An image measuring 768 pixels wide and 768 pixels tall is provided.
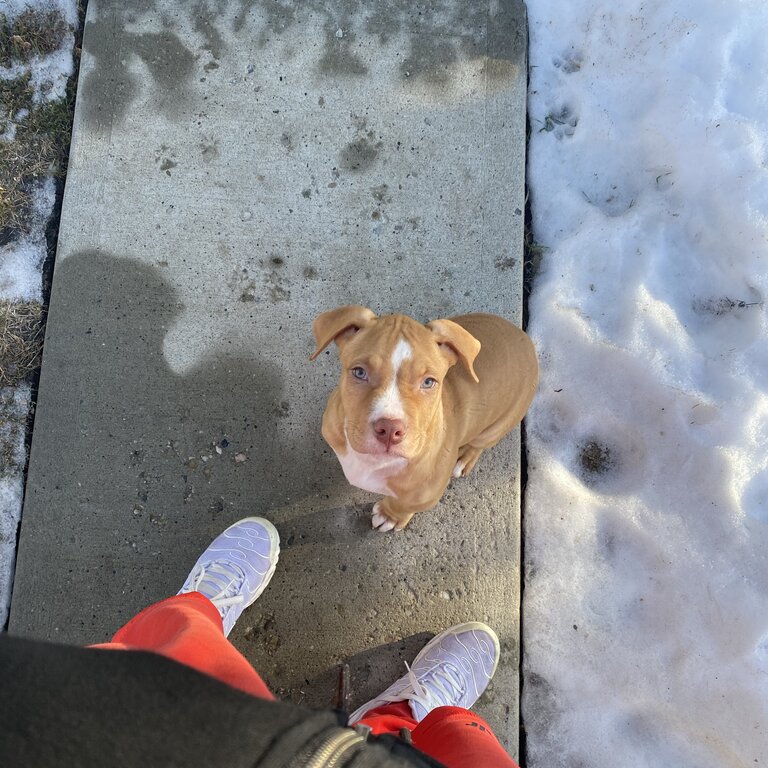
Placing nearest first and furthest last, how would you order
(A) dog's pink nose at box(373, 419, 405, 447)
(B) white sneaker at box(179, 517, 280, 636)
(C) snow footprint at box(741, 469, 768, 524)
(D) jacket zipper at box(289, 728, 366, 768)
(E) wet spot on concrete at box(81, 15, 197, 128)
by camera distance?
(D) jacket zipper at box(289, 728, 366, 768)
(A) dog's pink nose at box(373, 419, 405, 447)
(B) white sneaker at box(179, 517, 280, 636)
(C) snow footprint at box(741, 469, 768, 524)
(E) wet spot on concrete at box(81, 15, 197, 128)

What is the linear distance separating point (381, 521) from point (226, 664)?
58.6 inches

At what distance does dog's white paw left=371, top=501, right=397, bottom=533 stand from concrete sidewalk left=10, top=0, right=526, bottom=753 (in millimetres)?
87

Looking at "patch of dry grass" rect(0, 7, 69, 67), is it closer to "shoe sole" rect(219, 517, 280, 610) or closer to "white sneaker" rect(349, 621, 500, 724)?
"shoe sole" rect(219, 517, 280, 610)

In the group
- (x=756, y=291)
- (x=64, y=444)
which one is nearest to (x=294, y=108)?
(x=64, y=444)

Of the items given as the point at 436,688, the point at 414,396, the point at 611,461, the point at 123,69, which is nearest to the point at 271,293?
the point at 414,396

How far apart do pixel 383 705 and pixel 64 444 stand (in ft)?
8.26

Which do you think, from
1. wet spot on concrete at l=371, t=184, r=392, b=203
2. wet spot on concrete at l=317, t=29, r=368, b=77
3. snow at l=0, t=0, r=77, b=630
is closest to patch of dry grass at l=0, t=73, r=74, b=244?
snow at l=0, t=0, r=77, b=630

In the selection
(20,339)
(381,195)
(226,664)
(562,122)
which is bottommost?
(226,664)

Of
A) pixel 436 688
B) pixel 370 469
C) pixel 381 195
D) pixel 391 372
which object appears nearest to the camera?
pixel 391 372

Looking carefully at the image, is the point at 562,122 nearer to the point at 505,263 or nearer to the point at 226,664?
the point at 505,263

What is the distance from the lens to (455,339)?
269 cm

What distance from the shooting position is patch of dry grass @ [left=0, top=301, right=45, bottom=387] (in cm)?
368

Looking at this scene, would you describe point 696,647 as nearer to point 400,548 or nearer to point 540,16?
point 400,548

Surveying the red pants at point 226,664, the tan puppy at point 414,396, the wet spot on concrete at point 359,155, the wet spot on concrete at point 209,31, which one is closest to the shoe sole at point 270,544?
the red pants at point 226,664
